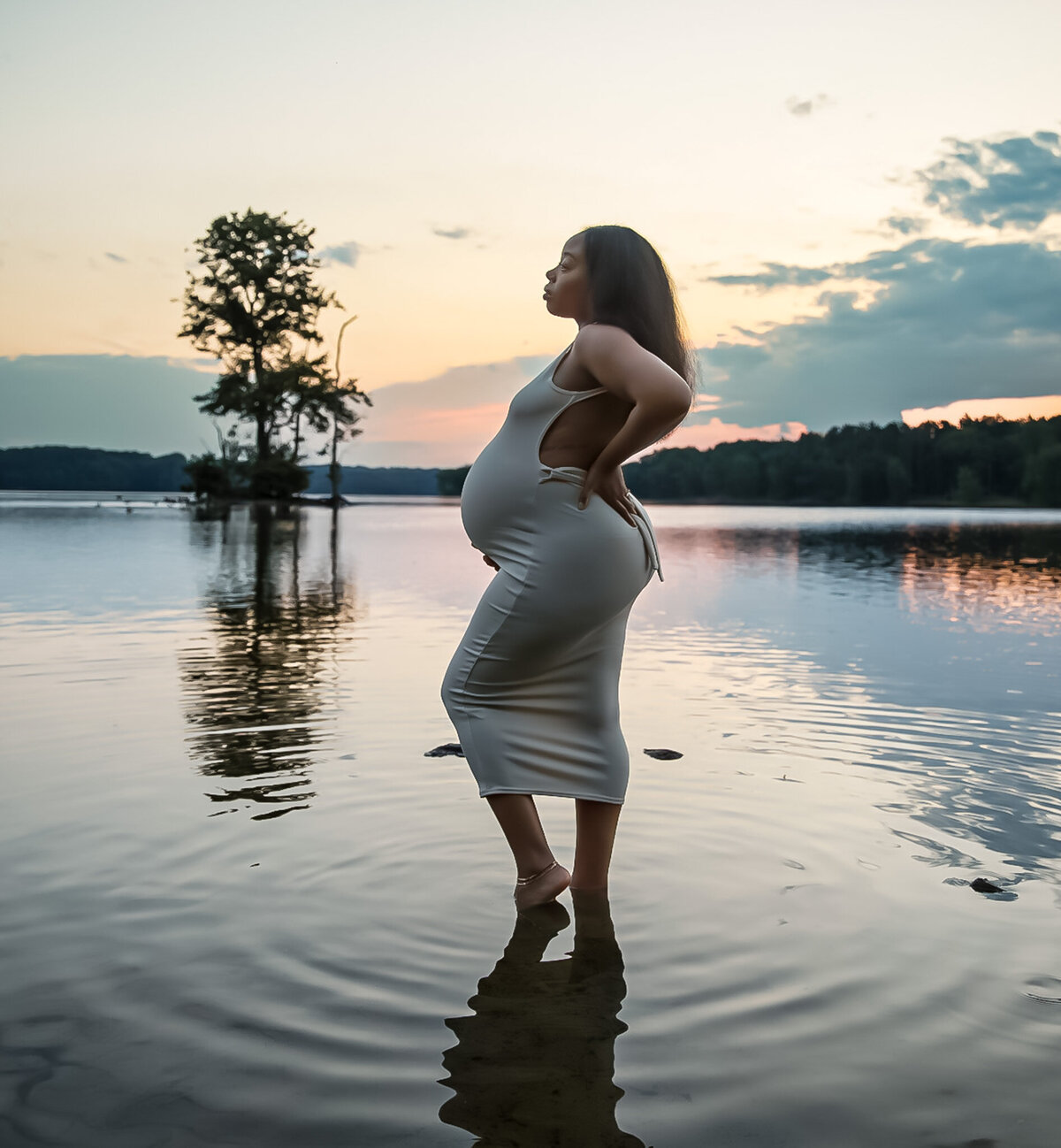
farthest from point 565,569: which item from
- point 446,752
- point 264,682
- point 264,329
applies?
point 264,329

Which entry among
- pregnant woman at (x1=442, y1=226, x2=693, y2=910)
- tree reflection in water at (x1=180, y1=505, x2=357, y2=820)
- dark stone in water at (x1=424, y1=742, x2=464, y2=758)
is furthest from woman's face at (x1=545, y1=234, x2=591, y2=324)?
dark stone in water at (x1=424, y1=742, x2=464, y2=758)

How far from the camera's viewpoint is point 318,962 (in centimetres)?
290

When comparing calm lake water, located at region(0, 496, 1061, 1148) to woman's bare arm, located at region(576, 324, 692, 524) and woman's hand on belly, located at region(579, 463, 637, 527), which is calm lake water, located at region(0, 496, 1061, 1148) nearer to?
woman's hand on belly, located at region(579, 463, 637, 527)

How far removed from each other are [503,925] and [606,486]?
1.26 metres

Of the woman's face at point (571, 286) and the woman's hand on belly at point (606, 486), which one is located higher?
the woman's face at point (571, 286)

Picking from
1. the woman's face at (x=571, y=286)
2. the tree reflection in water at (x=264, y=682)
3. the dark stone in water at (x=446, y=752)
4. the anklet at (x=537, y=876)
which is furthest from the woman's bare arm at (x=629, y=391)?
the dark stone in water at (x=446, y=752)

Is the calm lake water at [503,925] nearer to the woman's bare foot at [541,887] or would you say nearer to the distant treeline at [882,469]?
the woman's bare foot at [541,887]

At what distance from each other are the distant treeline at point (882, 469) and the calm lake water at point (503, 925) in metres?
103

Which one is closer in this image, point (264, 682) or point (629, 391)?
point (629, 391)

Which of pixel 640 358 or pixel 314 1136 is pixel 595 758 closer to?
pixel 640 358

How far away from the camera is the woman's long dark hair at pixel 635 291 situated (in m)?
3.27

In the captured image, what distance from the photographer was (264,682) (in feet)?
→ 23.9

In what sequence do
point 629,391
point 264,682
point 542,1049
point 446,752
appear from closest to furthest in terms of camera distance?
point 542,1049 → point 629,391 → point 446,752 → point 264,682

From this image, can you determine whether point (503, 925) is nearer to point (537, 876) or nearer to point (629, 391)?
point (537, 876)
